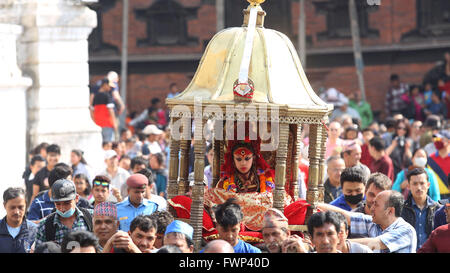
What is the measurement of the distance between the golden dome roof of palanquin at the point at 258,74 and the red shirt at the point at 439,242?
1482 mm

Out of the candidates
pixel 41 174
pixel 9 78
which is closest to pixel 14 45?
pixel 9 78

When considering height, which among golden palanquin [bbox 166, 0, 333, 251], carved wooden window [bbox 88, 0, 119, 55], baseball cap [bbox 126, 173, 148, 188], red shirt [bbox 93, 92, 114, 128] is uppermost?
carved wooden window [bbox 88, 0, 119, 55]

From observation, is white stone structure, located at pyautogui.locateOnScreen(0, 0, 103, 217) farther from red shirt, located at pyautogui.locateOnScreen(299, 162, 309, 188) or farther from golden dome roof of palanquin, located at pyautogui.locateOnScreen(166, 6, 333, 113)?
golden dome roof of palanquin, located at pyautogui.locateOnScreen(166, 6, 333, 113)

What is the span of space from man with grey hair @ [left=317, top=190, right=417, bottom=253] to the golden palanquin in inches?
22.4

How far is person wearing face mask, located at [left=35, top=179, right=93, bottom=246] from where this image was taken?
8.33 meters

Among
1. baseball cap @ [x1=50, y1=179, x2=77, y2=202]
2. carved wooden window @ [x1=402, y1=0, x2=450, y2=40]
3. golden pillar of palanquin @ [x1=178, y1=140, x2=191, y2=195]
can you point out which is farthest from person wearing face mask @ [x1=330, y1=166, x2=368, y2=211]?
carved wooden window @ [x1=402, y1=0, x2=450, y2=40]

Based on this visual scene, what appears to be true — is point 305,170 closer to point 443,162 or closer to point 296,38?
point 443,162

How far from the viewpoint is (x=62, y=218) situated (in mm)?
8500

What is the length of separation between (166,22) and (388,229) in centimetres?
1701

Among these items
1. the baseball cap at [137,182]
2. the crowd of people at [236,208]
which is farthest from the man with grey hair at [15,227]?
the baseball cap at [137,182]

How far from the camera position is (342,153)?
12133 mm

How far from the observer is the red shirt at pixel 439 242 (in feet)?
24.9

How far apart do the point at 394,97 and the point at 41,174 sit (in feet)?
40.1
